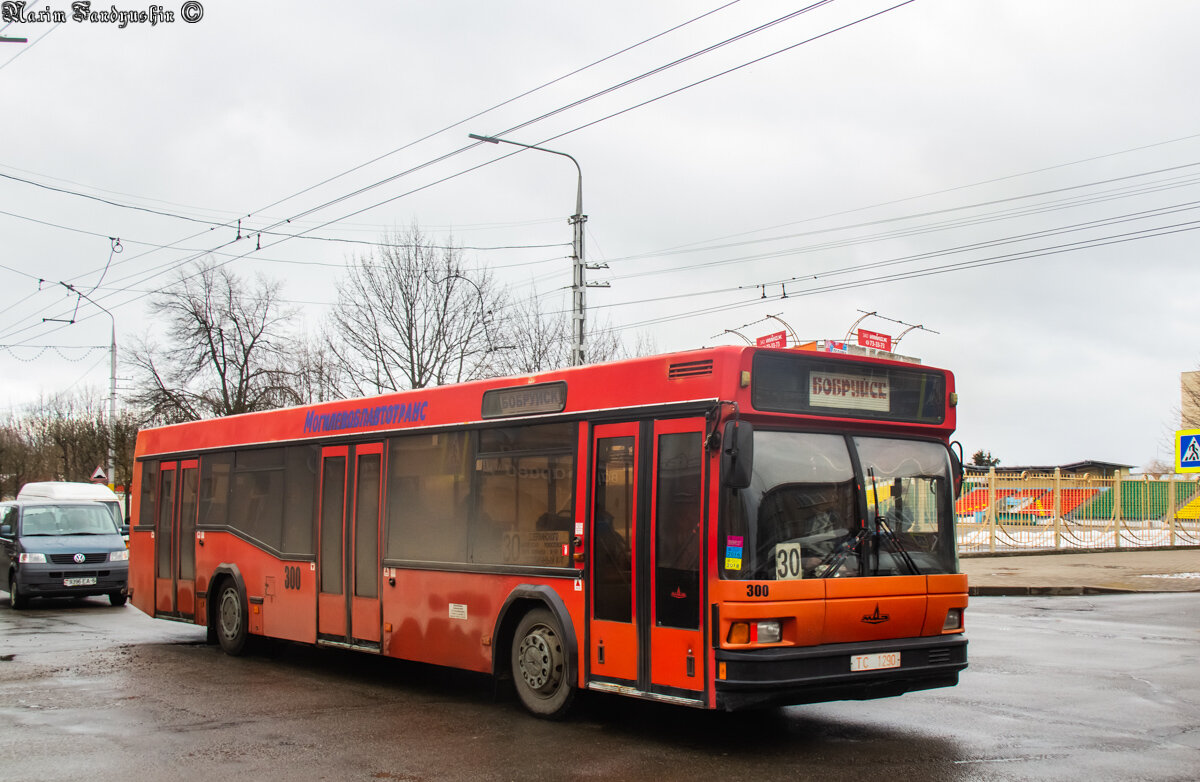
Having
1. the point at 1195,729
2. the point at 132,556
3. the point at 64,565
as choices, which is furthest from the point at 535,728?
the point at 64,565

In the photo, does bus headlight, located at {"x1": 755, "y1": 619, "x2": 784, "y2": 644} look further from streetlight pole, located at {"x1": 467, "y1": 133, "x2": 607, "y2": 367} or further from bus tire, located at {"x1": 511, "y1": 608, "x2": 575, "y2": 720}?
streetlight pole, located at {"x1": 467, "y1": 133, "x2": 607, "y2": 367}

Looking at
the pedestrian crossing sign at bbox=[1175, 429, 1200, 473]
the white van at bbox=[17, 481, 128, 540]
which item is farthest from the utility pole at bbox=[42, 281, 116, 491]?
the pedestrian crossing sign at bbox=[1175, 429, 1200, 473]

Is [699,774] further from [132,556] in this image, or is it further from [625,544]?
[132,556]

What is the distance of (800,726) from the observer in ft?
29.1

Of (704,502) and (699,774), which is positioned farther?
(704,502)

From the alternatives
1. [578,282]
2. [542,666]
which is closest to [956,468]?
[542,666]

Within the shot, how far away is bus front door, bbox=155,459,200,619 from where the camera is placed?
14805 mm

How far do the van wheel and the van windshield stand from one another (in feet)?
2.77

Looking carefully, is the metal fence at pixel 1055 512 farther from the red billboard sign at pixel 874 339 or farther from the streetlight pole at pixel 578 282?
Result: the red billboard sign at pixel 874 339

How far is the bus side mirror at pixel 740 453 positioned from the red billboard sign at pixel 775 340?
1.07 metres

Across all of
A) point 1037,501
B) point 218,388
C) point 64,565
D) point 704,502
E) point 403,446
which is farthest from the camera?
point 218,388

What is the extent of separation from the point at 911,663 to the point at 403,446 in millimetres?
5274

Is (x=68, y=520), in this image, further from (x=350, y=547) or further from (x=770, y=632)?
(x=770, y=632)

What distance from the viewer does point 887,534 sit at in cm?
829
